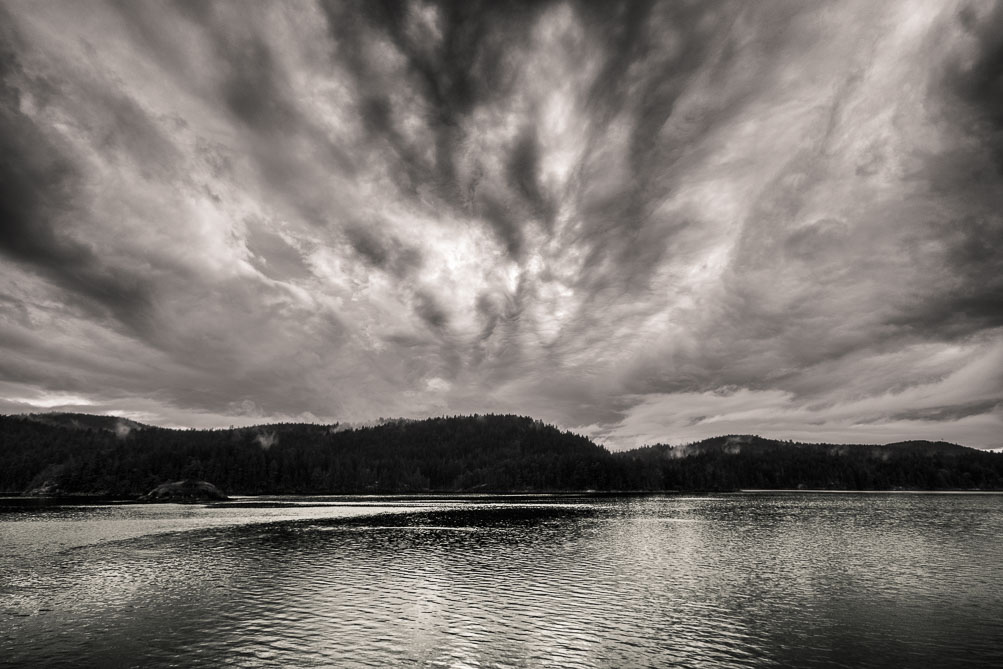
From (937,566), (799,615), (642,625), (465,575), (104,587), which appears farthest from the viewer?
(937,566)

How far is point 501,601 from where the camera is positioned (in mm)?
42312

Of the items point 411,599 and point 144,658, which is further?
point 411,599

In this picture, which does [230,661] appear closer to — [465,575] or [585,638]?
[585,638]

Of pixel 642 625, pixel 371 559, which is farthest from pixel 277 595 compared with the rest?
pixel 642 625

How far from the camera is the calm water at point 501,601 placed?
29.8 metres

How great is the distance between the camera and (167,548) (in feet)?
240

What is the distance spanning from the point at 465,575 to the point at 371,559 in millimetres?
16197

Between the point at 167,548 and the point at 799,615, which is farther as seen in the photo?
the point at 167,548

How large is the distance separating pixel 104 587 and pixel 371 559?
87.9 ft

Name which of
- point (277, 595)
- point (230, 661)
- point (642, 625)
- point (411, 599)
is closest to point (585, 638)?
point (642, 625)

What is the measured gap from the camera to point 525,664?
27.9 meters

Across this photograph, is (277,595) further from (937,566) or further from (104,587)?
(937,566)

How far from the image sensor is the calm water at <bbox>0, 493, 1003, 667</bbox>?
29844mm

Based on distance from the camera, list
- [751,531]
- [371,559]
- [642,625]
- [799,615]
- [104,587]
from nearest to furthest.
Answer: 1. [642,625]
2. [799,615]
3. [104,587]
4. [371,559]
5. [751,531]
